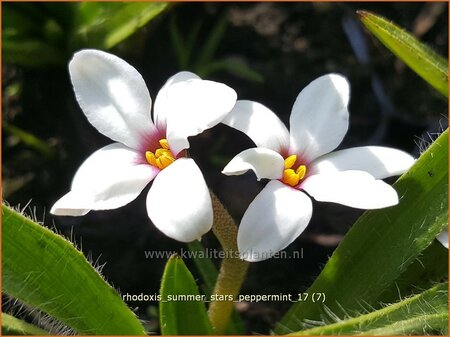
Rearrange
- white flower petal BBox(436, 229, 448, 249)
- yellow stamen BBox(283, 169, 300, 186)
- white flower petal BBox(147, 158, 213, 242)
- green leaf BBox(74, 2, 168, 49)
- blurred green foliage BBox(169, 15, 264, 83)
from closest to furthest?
white flower petal BBox(147, 158, 213, 242), yellow stamen BBox(283, 169, 300, 186), white flower petal BBox(436, 229, 448, 249), green leaf BBox(74, 2, 168, 49), blurred green foliage BBox(169, 15, 264, 83)

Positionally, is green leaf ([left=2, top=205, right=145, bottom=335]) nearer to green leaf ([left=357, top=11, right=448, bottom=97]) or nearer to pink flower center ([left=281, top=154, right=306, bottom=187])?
pink flower center ([left=281, top=154, right=306, bottom=187])

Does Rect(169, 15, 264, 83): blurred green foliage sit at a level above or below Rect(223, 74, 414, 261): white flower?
below

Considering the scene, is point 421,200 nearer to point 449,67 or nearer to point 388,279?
point 388,279

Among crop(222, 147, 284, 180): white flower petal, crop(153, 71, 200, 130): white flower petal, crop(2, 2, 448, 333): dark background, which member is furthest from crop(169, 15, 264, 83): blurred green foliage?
crop(222, 147, 284, 180): white flower petal

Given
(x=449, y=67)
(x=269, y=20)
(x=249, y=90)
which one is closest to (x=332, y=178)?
(x=449, y=67)

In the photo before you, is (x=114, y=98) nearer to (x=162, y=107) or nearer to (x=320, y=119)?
(x=162, y=107)

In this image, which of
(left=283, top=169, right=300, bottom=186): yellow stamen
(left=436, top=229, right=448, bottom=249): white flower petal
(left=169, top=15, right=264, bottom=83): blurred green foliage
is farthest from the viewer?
(left=169, top=15, right=264, bottom=83): blurred green foliage

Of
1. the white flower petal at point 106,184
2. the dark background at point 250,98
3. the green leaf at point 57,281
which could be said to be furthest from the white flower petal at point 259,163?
the dark background at point 250,98
